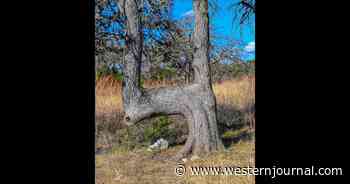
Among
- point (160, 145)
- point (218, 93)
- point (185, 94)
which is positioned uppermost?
point (218, 93)

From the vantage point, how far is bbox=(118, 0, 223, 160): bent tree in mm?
4609

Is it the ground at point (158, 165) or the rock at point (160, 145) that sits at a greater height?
the rock at point (160, 145)

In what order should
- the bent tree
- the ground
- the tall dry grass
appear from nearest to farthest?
the ground → the bent tree → the tall dry grass

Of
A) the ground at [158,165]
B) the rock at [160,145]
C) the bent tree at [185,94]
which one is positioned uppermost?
the bent tree at [185,94]

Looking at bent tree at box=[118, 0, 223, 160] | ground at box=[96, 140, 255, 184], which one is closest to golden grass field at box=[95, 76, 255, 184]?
ground at box=[96, 140, 255, 184]

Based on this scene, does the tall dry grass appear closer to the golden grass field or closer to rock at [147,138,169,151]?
the golden grass field

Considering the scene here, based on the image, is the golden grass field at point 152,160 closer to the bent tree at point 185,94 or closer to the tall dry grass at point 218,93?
the tall dry grass at point 218,93

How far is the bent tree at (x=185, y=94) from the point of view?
4609mm

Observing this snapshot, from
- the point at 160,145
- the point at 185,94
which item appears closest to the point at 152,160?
the point at 160,145

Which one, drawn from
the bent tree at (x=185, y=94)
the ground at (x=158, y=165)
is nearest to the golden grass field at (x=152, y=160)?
the ground at (x=158, y=165)

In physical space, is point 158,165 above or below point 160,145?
below

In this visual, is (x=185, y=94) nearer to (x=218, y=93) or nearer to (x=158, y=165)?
(x=158, y=165)

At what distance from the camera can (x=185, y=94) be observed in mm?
4785
